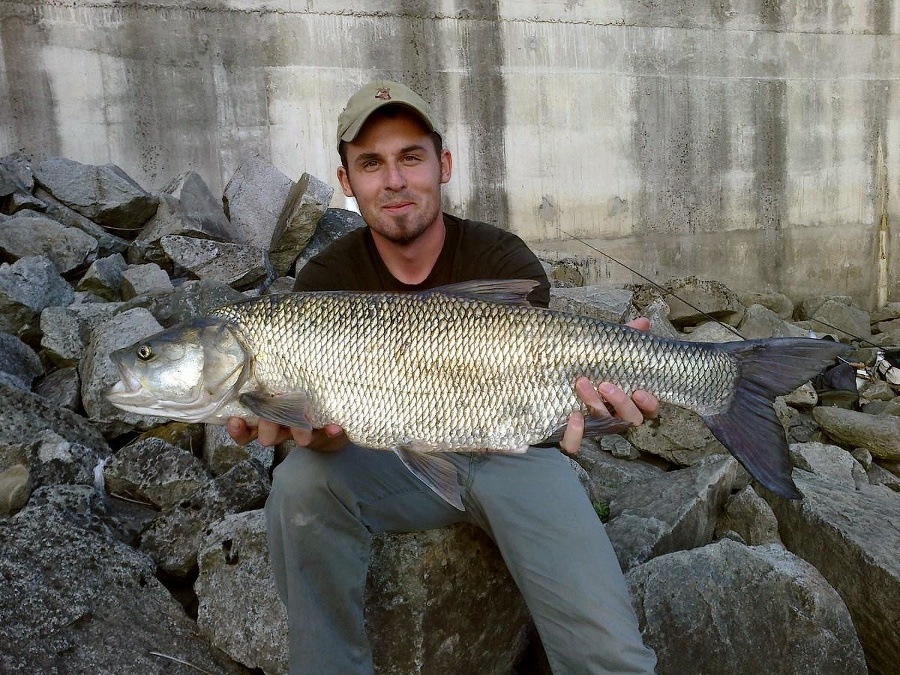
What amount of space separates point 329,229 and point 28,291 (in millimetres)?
2524

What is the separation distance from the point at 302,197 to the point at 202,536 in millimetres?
3641

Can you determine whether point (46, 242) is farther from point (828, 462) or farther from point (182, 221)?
point (828, 462)

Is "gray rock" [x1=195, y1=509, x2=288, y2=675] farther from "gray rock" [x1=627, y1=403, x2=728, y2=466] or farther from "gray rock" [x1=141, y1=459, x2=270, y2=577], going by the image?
"gray rock" [x1=627, y1=403, x2=728, y2=466]

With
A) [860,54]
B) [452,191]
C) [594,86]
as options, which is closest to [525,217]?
[452,191]

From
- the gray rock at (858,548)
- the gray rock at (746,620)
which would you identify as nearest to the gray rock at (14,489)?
the gray rock at (746,620)

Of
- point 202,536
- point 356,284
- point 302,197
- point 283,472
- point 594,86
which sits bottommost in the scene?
point 202,536

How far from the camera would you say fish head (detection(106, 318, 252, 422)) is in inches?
89.0

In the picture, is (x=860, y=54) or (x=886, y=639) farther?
(x=860, y=54)

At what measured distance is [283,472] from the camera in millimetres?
2422

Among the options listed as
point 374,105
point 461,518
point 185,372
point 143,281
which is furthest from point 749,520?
point 143,281

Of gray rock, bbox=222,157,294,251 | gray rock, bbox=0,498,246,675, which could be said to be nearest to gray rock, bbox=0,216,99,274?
gray rock, bbox=222,157,294,251

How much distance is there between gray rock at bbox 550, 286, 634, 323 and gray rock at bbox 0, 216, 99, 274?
13.3 feet

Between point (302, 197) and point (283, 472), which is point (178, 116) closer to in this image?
point (302, 197)

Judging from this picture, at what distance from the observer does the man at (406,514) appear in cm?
215
